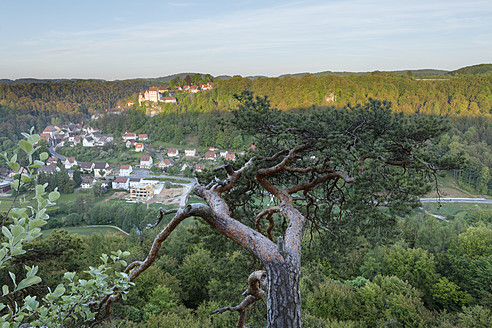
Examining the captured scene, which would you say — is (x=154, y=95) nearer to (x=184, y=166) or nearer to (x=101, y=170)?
(x=101, y=170)

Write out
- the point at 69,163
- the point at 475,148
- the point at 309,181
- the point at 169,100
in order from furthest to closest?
the point at 169,100, the point at 69,163, the point at 475,148, the point at 309,181

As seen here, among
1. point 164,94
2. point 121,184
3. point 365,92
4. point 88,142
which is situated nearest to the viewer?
point 121,184

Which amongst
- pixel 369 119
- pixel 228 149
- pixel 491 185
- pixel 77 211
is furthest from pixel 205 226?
pixel 228 149

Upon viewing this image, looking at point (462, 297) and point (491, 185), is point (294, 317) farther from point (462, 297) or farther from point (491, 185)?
point (491, 185)

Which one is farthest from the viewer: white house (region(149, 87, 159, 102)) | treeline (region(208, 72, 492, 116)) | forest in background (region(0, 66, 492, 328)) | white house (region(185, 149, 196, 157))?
white house (region(149, 87, 159, 102))

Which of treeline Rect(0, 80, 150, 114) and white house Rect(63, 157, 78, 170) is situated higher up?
treeline Rect(0, 80, 150, 114)

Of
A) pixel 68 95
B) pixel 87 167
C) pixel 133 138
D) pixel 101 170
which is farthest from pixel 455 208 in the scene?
pixel 68 95

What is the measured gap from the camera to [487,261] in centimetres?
1198

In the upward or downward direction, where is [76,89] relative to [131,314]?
upward

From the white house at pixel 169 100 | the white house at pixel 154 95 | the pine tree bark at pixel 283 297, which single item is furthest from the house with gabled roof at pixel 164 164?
the pine tree bark at pixel 283 297

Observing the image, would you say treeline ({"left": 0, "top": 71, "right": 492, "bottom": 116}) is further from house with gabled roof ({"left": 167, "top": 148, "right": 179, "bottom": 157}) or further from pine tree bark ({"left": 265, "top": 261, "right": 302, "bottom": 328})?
pine tree bark ({"left": 265, "top": 261, "right": 302, "bottom": 328})

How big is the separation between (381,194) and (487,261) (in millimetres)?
11842

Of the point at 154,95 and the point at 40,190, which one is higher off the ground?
the point at 154,95

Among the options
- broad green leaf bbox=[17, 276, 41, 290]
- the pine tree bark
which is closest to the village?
the pine tree bark
